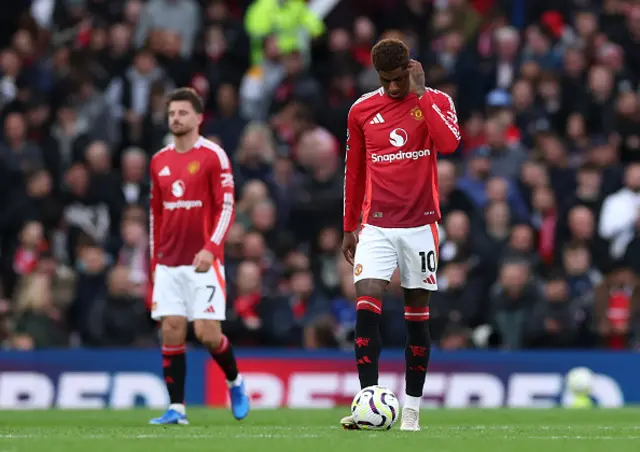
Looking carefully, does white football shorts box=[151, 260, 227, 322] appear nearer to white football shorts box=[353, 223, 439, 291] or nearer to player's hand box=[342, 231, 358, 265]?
player's hand box=[342, 231, 358, 265]

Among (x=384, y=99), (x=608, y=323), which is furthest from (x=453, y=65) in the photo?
(x=384, y=99)

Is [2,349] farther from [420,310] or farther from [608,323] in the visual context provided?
[420,310]

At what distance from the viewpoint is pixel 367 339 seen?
10.6 metres

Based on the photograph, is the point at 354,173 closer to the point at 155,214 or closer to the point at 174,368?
the point at 155,214

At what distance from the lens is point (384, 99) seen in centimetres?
1091

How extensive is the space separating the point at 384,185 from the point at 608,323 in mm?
7298

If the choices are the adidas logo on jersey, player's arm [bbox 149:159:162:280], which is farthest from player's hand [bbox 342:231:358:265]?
player's arm [bbox 149:159:162:280]

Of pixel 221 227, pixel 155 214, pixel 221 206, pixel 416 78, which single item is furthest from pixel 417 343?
pixel 155 214

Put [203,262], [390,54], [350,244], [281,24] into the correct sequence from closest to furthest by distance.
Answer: [390,54] < [350,244] < [203,262] < [281,24]

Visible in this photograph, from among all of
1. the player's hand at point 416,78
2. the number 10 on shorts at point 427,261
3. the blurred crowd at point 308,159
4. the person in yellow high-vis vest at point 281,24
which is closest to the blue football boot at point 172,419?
the number 10 on shorts at point 427,261

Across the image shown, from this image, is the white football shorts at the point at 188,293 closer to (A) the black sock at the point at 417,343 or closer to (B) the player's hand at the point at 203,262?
(B) the player's hand at the point at 203,262

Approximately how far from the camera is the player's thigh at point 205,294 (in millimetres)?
12781

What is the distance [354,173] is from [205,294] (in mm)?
2243

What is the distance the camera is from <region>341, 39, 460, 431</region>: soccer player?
34.8 ft
